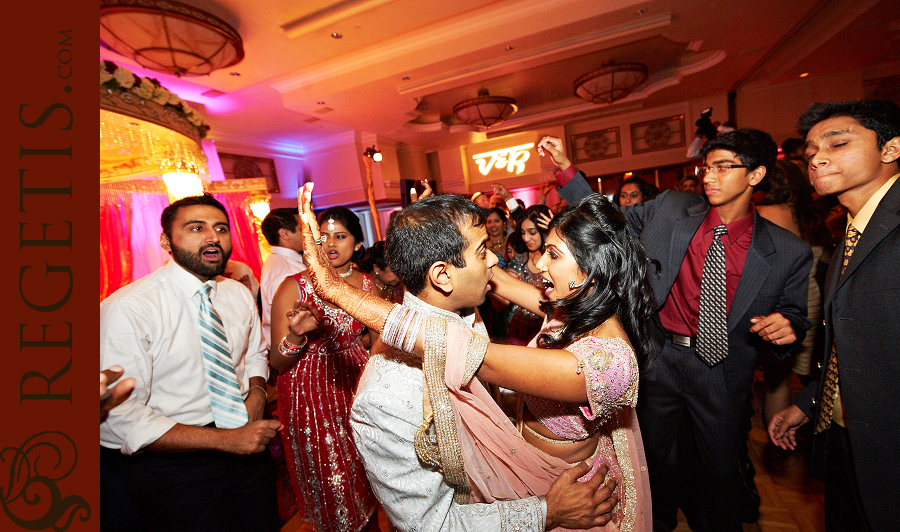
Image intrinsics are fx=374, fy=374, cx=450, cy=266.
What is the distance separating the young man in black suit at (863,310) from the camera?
4.43 feet

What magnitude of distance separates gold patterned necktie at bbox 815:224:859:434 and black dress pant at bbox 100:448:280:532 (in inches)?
103

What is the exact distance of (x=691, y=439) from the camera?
90.4 inches

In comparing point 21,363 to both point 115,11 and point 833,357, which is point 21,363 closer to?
point 833,357

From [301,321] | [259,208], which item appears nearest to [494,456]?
[301,321]

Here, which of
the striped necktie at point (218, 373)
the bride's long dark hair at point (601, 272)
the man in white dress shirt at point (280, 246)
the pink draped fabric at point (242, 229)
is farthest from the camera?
the pink draped fabric at point (242, 229)

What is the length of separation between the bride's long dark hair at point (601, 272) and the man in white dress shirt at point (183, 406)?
1.34 meters

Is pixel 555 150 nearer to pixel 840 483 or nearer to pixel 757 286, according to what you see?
pixel 757 286

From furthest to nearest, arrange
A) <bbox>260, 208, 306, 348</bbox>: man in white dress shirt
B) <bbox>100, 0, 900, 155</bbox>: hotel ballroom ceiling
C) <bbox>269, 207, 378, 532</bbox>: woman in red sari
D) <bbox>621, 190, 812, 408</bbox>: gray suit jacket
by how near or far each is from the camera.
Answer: <bbox>100, 0, 900, 155</bbox>: hotel ballroom ceiling, <bbox>260, 208, 306, 348</bbox>: man in white dress shirt, <bbox>269, 207, 378, 532</bbox>: woman in red sari, <bbox>621, 190, 812, 408</bbox>: gray suit jacket

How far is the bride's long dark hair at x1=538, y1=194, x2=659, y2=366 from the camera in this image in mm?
1275

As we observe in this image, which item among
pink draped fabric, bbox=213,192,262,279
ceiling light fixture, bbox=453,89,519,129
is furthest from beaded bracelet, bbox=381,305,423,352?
ceiling light fixture, bbox=453,89,519,129

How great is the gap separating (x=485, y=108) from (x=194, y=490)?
25.7 feet

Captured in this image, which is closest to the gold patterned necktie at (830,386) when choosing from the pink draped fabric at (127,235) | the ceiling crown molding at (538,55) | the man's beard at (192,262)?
the man's beard at (192,262)

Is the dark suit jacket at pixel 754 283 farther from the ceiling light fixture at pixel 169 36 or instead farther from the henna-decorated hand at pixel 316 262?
the ceiling light fixture at pixel 169 36

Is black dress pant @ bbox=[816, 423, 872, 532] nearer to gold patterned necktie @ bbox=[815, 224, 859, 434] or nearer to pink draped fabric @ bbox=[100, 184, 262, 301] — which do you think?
gold patterned necktie @ bbox=[815, 224, 859, 434]
